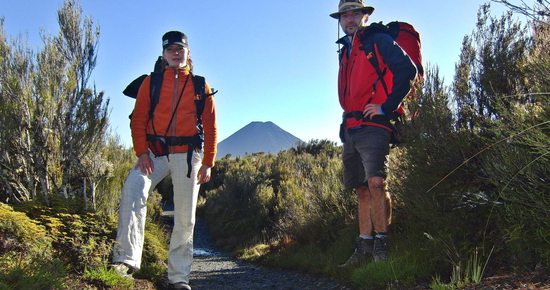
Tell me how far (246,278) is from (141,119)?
116 inches

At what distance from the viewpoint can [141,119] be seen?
4.12 meters

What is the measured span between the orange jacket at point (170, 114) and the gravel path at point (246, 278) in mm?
1881

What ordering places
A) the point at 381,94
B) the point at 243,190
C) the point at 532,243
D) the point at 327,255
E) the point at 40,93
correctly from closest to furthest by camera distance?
the point at 532,243 → the point at 381,94 → the point at 40,93 → the point at 327,255 → the point at 243,190

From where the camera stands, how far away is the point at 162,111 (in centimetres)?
417

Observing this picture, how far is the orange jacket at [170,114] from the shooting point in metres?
A: 4.12

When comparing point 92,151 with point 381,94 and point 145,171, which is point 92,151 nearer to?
point 145,171

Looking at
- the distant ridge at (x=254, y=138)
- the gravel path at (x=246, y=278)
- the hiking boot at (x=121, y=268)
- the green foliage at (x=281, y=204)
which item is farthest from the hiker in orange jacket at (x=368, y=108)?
the distant ridge at (x=254, y=138)

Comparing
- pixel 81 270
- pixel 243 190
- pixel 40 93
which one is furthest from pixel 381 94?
pixel 243 190

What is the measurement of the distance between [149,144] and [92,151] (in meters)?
1.34

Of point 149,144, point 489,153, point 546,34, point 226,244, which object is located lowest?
point 226,244

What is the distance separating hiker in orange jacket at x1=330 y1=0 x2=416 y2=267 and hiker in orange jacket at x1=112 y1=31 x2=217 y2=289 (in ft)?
4.49

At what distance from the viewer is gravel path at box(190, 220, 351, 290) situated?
206 inches

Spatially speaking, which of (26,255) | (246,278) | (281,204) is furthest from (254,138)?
(26,255)

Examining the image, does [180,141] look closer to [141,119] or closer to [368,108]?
[141,119]
